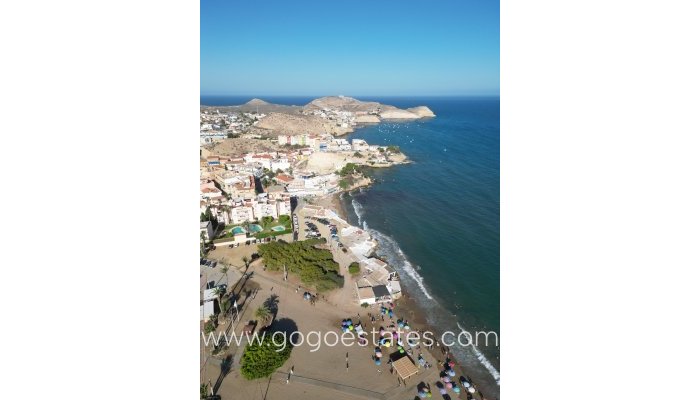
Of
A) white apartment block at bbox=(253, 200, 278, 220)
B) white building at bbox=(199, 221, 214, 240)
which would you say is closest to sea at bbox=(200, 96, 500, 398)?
white apartment block at bbox=(253, 200, 278, 220)

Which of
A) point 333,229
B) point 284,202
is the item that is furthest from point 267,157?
point 333,229

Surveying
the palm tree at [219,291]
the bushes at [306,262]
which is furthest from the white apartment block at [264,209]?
the palm tree at [219,291]

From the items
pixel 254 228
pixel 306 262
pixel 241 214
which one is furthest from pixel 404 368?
pixel 241 214

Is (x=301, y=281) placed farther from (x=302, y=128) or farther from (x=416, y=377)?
(x=302, y=128)

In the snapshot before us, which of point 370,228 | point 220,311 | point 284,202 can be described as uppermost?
point 284,202

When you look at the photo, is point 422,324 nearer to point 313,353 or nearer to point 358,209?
point 313,353

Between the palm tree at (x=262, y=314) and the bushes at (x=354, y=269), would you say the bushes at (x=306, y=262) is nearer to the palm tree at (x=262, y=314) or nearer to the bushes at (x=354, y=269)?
the bushes at (x=354, y=269)
